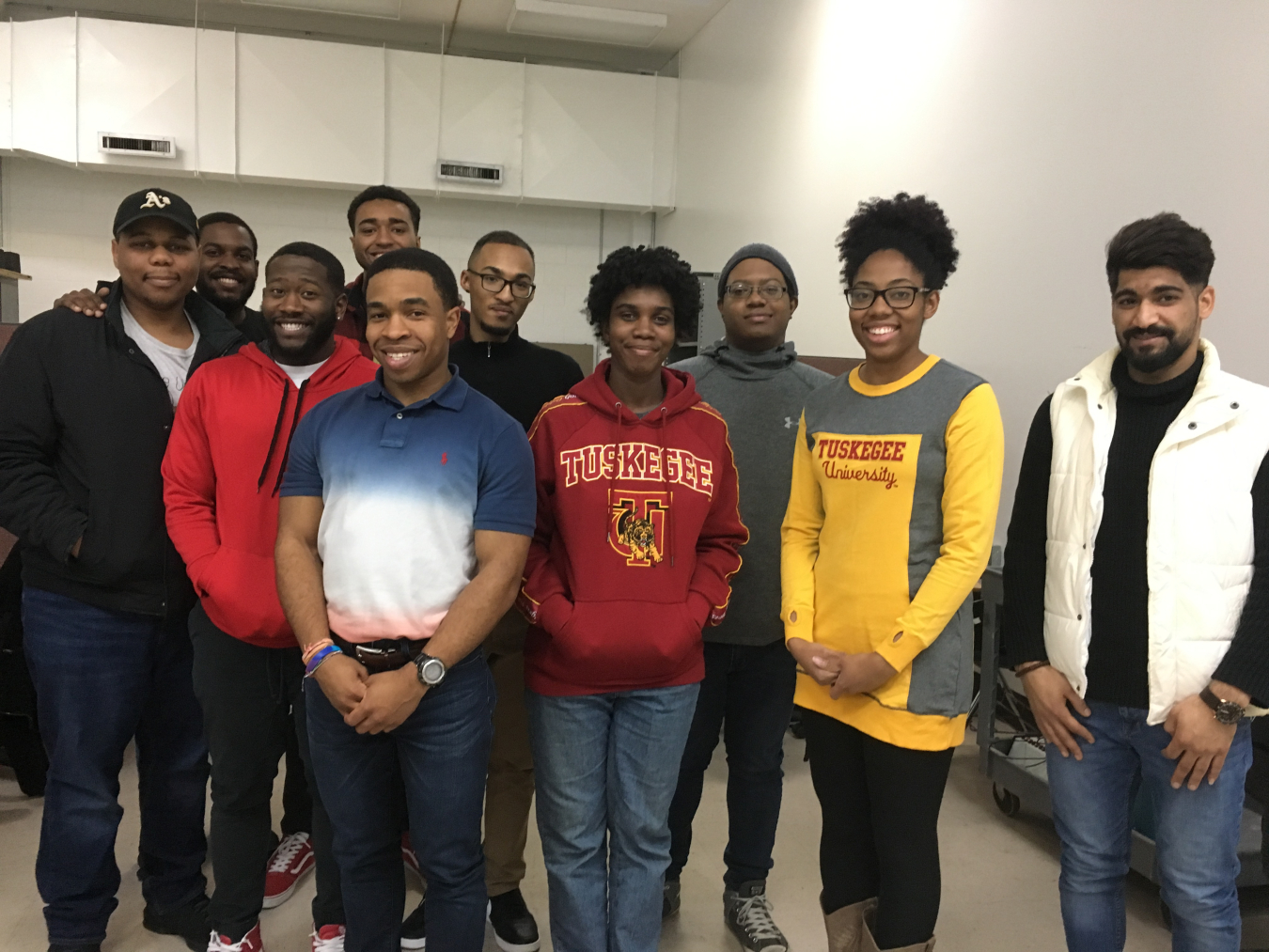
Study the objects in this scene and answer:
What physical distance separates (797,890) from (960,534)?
145 centimetres

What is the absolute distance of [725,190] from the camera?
5.83m

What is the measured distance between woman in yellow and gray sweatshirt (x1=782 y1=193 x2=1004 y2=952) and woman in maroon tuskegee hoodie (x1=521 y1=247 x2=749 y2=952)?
0.25 m

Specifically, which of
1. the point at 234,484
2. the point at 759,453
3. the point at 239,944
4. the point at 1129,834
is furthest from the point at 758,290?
the point at 239,944

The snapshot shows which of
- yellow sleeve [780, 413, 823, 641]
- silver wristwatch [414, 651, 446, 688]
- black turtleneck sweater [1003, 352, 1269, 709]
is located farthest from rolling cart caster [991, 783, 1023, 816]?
silver wristwatch [414, 651, 446, 688]

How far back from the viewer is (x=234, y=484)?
177 cm

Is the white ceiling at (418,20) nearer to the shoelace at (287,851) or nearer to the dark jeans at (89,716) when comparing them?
the dark jeans at (89,716)

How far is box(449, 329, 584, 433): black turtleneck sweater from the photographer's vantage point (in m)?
2.05

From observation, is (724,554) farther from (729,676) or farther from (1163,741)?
(1163,741)

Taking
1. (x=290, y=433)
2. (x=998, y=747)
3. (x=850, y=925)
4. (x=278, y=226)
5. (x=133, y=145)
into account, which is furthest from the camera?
(x=278, y=226)

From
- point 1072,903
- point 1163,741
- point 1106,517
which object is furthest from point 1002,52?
point 1072,903

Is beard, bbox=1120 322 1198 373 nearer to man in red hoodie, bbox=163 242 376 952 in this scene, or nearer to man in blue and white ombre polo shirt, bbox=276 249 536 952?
man in blue and white ombre polo shirt, bbox=276 249 536 952

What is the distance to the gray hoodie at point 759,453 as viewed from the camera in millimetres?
2004

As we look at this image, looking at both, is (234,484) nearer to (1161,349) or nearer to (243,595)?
(243,595)

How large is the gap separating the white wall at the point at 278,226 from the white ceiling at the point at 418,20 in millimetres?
1139
